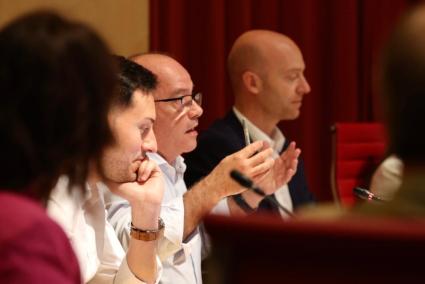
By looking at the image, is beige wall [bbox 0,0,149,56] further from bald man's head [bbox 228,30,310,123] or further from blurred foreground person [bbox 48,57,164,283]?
blurred foreground person [bbox 48,57,164,283]

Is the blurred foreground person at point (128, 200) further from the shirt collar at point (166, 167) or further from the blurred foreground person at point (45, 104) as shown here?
the blurred foreground person at point (45, 104)

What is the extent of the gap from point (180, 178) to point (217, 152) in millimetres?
432

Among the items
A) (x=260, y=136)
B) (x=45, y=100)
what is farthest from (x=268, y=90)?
(x=45, y=100)

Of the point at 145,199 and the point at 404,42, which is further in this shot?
the point at 145,199

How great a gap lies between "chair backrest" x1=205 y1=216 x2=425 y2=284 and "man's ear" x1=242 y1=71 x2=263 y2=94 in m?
2.76

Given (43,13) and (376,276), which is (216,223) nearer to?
(376,276)

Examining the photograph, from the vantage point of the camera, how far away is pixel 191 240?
239 centimetres

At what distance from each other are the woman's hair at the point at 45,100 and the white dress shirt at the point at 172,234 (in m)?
1.06

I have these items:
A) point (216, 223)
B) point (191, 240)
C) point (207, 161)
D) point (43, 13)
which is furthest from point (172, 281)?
point (216, 223)

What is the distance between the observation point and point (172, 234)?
2215 millimetres

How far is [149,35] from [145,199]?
219cm

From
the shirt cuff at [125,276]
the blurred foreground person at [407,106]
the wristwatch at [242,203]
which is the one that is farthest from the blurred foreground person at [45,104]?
the wristwatch at [242,203]

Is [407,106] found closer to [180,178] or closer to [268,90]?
[180,178]

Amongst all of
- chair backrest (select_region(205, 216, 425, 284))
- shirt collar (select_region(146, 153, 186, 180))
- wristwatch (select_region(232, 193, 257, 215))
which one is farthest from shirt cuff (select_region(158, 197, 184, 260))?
chair backrest (select_region(205, 216, 425, 284))
